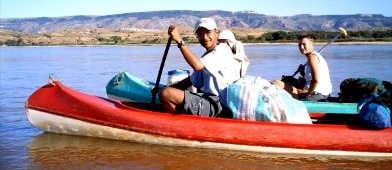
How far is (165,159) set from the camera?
19.8 ft

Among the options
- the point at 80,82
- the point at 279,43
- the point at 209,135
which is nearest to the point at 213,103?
the point at 209,135

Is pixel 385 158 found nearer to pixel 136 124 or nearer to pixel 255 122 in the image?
pixel 255 122

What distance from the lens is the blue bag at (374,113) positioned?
5.56m

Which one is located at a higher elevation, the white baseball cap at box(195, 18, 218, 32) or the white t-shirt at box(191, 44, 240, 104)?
the white baseball cap at box(195, 18, 218, 32)

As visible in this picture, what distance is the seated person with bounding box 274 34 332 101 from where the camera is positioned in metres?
6.86

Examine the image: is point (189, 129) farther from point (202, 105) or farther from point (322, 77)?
point (322, 77)

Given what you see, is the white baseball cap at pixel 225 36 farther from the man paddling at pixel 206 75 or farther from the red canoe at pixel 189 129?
the red canoe at pixel 189 129

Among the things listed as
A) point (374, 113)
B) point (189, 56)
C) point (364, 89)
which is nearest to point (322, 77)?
point (364, 89)

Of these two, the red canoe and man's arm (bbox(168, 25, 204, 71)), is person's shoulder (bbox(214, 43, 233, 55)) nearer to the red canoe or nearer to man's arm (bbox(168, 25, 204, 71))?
man's arm (bbox(168, 25, 204, 71))

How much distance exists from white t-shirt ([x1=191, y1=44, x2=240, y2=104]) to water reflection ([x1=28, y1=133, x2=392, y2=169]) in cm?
72

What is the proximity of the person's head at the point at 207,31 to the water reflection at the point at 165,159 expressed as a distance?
1319mm

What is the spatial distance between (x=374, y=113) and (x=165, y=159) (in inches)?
94.3

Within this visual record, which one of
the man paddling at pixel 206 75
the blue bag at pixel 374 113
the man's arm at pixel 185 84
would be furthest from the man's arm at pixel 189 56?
the blue bag at pixel 374 113

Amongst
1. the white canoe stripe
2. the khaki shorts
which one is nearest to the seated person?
the white canoe stripe
